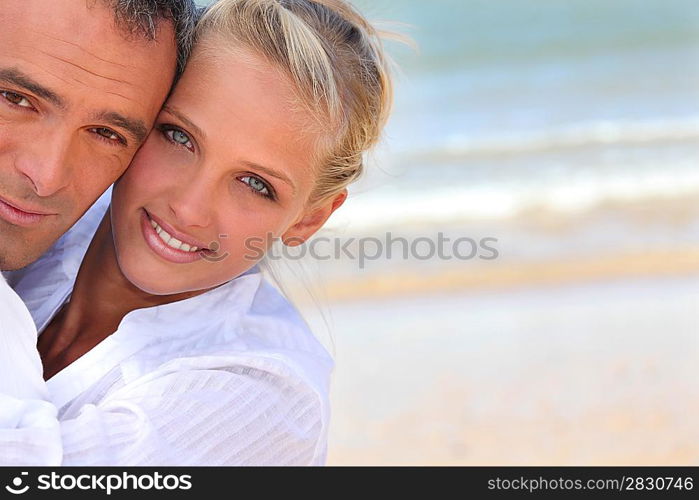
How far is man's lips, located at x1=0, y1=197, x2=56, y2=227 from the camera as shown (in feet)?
7.64

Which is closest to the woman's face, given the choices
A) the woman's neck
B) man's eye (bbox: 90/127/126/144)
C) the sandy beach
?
man's eye (bbox: 90/127/126/144)

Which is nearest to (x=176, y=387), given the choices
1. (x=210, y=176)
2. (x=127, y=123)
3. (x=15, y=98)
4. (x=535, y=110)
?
(x=210, y=176)

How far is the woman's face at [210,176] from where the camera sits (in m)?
2.41

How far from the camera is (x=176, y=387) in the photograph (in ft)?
7.16

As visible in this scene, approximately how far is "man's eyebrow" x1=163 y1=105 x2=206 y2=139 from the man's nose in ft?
0.96

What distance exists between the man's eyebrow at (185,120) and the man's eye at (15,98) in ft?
1.20

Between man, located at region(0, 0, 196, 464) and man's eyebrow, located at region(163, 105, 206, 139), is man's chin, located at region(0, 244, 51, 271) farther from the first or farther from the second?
man's eyebrow, located at region(163, 105, 206, 139)

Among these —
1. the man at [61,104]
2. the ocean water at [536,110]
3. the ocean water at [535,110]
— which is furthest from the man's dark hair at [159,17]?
the ocean water at [535,110]

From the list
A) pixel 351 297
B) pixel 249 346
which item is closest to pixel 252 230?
pixel 249 346

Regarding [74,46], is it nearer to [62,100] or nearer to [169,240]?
[62,100]

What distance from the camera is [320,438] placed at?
2.46 metres

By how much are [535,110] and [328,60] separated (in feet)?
27.4

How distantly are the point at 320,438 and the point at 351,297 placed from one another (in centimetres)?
389
